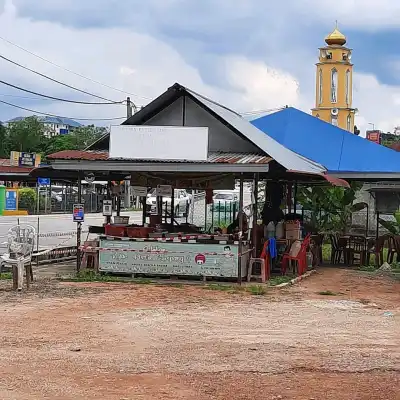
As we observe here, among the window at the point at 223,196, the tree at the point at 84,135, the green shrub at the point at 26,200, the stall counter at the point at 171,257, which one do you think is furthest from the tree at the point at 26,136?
the stall counter at the point at 171,257

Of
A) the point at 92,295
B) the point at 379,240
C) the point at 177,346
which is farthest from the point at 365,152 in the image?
the point at 177,346

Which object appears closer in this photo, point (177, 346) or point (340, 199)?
point (177, 346)

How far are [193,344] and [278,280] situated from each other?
7834 mm

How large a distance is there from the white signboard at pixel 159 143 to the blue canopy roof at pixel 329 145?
25.5 feet

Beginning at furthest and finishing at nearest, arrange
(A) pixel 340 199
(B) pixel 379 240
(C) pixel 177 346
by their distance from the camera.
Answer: (A) pixel 340 199 < (B) pixel 379 240 < (C) pixel 177 346

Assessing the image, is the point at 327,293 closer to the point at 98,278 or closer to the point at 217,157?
the point at 217,157

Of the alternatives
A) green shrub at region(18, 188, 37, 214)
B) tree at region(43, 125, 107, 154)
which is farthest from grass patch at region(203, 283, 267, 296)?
tree at region(43, 125, 107, 154)

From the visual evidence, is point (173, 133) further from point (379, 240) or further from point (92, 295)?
point (379, 240)

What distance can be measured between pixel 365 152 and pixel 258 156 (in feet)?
24.4

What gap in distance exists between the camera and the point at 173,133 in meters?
16.4

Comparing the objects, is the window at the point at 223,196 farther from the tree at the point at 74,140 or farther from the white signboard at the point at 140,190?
the tree at the point at 74,140

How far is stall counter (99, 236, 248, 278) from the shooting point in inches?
651

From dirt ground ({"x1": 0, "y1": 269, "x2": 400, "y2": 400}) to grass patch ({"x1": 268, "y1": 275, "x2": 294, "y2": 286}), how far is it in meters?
1.22

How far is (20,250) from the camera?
1536 centimetres
